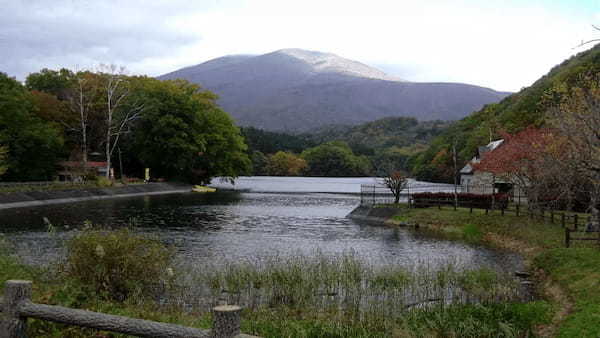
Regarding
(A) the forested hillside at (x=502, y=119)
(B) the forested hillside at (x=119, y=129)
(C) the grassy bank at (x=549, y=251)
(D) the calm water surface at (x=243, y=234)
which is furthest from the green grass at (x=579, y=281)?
(B) the forested hillside at (x=119, y=129)

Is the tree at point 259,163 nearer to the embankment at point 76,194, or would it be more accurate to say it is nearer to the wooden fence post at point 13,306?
the embankment at point 76,194

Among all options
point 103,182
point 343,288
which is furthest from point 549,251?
point 103,182

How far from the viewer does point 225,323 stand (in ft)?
17.8

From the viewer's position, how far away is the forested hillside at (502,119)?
77.3 m

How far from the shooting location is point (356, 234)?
34.5 metres

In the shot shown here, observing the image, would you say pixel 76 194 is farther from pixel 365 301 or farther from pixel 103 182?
pixel 365 301

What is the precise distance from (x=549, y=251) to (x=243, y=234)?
680 inches

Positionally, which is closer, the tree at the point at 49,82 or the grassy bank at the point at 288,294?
the grassy bank at the point at 288,294

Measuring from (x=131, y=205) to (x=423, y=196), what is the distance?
2788cm

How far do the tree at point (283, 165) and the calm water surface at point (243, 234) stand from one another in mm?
139122

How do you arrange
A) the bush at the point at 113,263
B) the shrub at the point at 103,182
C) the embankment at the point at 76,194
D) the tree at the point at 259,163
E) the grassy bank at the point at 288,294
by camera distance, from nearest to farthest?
the grassy bank at the point at 288,294 < the bush at the point at 113,263 < the embankment at the point at 76,194 < the shrub at the point at 103,182 < the tree at the point at 259,163

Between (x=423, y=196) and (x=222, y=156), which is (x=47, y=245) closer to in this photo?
(x=423, y=196)

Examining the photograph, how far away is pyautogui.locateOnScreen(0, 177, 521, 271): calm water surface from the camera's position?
A: 2364cm

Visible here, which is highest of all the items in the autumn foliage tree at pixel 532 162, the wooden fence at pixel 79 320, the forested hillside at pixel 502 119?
the forested hillside at pixel 502 119
